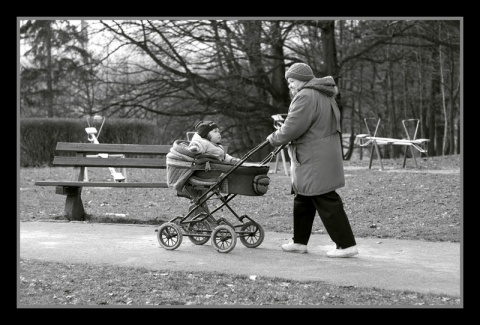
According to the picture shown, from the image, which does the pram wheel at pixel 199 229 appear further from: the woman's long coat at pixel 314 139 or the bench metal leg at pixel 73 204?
the bench metal leg at pixel 73 204

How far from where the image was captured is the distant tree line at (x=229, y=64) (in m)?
23.3

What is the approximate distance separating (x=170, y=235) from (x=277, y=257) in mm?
1174

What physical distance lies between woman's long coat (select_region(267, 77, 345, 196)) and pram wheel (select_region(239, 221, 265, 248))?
765mm

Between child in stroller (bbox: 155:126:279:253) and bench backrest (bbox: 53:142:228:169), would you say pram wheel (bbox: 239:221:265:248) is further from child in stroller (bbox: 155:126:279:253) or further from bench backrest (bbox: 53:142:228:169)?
bench backrest (bbox: 53:142:228:169)

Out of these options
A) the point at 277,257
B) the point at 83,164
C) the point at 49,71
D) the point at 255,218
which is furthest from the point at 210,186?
the point at 49,71

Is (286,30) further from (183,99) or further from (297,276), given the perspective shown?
(297,276)

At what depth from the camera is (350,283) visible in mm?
6172

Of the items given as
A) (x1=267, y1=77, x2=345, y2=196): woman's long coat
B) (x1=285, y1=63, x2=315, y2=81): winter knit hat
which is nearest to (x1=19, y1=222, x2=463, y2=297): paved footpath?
(x1=267, y1=77, x2=345, y2=196): woman's long coat

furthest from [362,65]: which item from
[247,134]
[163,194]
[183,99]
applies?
[163,194]

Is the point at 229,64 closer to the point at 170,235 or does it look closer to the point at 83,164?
the point at 83,164

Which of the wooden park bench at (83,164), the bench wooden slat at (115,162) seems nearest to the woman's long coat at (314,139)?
the wooden park bench at (83,164)

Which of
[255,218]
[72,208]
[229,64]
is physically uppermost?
[229,64]

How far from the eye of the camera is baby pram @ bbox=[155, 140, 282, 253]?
7.59 metres

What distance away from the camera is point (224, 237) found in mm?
7609
